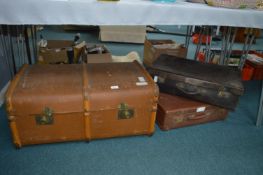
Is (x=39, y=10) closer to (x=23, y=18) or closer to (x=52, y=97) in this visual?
(x=23, y=18)

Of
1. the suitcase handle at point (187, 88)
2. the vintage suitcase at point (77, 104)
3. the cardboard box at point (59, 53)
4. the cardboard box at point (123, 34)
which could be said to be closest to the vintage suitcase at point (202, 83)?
the suitcase handle at point (187, 88)

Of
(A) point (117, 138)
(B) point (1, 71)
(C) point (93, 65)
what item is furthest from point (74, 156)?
(B) point (1, 71)

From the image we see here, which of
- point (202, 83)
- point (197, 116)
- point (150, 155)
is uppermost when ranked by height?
point (202, 83)

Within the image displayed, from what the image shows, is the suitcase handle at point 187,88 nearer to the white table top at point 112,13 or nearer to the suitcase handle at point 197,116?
the suitcase handle at point 197,116

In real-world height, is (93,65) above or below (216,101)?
above

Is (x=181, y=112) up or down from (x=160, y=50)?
down

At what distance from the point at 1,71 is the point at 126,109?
1.07 m

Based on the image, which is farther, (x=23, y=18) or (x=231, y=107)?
(x=231, y=107)

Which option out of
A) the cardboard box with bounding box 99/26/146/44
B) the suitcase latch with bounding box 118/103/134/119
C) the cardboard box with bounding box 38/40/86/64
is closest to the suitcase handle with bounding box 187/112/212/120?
the suitcase latch with bounding box 118/103/134/119

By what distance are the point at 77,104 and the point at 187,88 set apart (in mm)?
736

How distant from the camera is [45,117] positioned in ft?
Result: 3.70

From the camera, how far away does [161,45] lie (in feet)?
7.34

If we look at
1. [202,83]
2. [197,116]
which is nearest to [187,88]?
[202,83]

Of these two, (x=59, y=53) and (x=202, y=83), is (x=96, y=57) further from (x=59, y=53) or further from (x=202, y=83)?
(x=202, y=83)
